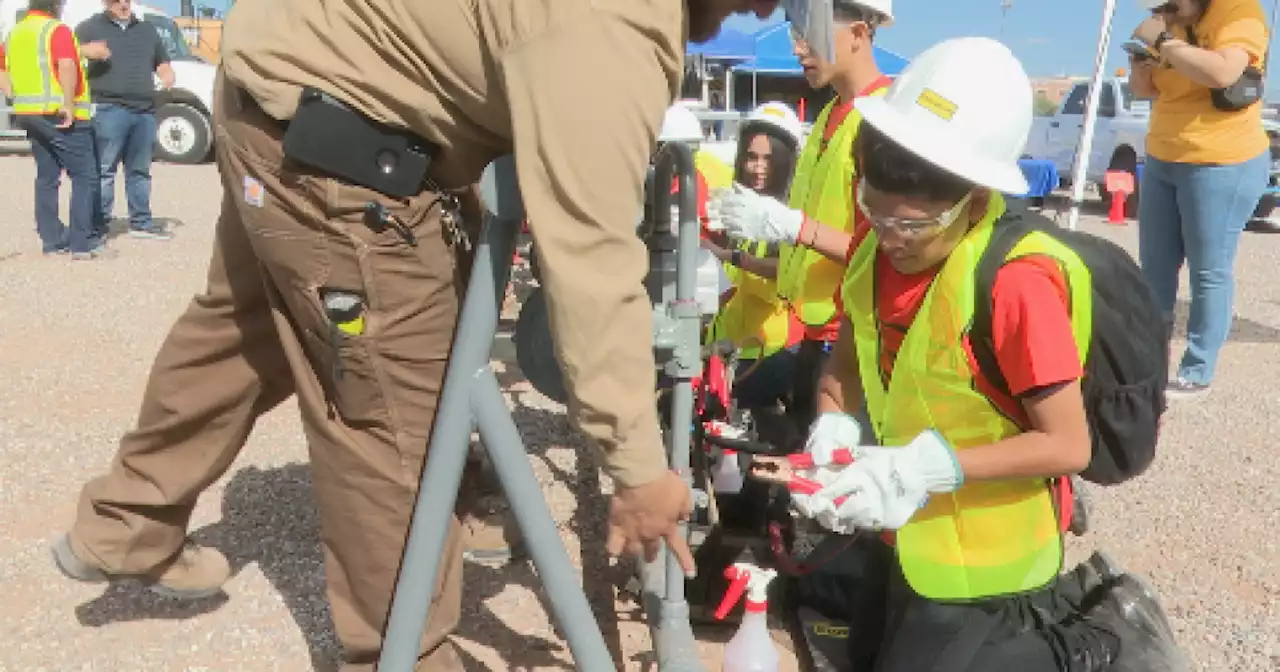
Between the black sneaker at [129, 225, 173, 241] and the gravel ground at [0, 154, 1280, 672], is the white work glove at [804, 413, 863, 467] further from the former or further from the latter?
the black sneaker at [129, 225, 173, 241]

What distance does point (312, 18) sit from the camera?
1825 mm

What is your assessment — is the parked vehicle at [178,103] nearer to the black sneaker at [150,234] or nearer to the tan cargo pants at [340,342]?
the black sneaker at [150,234]

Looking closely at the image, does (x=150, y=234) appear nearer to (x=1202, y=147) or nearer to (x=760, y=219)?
(x=760, y=219)

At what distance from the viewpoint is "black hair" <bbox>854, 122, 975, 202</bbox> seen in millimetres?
2059

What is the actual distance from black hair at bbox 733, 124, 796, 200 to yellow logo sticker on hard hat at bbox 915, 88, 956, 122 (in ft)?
7.61

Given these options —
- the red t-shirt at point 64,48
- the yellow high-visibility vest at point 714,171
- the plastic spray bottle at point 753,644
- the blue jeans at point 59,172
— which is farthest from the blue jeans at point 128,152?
the plastic spray bottle at point 753,644

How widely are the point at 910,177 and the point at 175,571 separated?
2015 mm

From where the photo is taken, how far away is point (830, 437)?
230 cm

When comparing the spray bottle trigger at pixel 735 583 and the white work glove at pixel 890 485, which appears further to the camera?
the spray bottle trigger at pixel 735 583

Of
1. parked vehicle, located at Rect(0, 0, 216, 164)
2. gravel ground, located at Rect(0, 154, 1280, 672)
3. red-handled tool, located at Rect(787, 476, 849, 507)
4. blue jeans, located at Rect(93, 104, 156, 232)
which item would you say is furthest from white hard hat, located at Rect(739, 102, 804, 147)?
parked vehicle, located at Rect(0, 0, 216, 164)

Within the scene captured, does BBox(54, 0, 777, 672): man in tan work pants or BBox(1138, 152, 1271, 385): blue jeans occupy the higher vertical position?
BBox(54, 0, 777, 672): man in tan work pants

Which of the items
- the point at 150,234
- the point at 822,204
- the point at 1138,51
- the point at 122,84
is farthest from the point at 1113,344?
the point at 150,234

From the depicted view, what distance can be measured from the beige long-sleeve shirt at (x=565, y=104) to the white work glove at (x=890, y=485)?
0.49 m

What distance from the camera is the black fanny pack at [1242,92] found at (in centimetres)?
465
